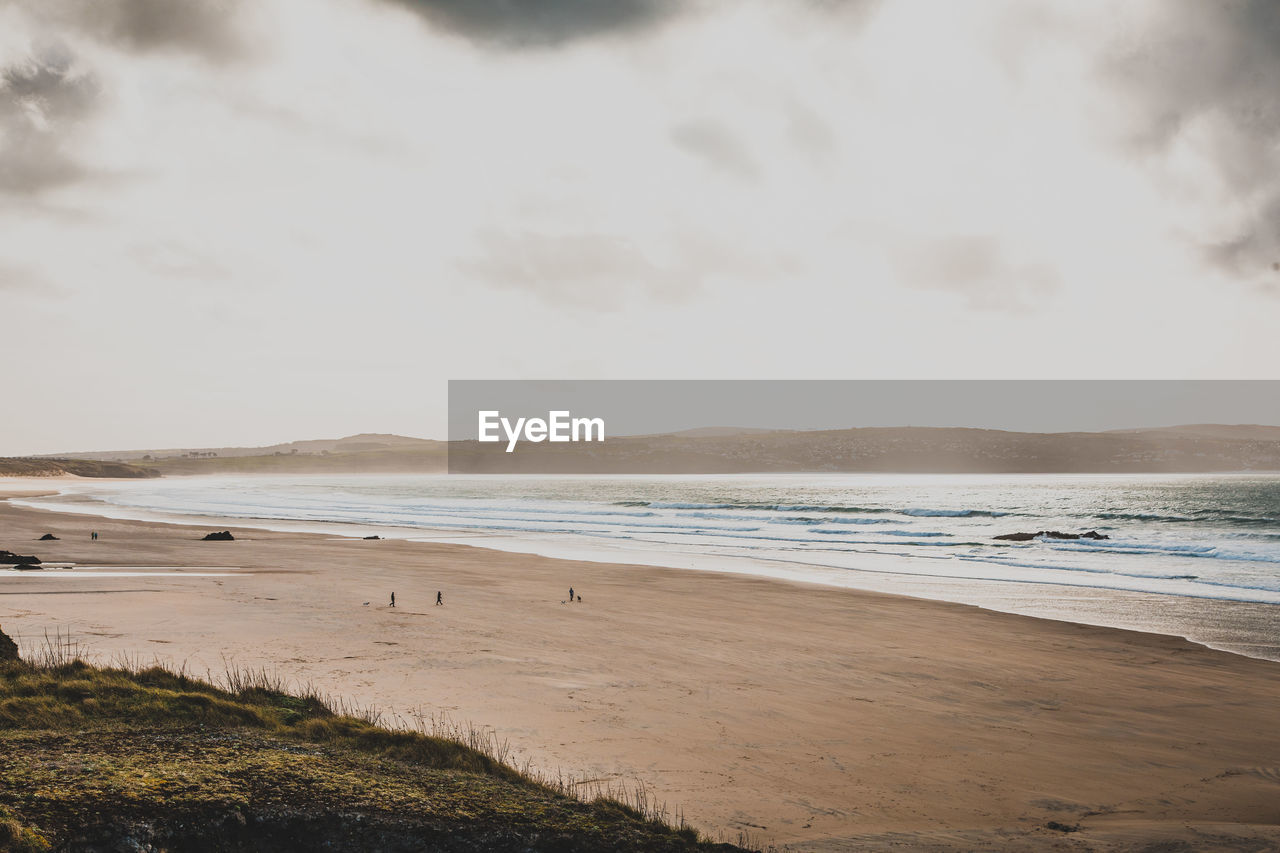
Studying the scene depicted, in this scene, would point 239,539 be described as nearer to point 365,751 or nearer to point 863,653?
point 863,653

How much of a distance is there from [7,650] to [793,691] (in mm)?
8939

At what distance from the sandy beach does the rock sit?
3.39 meters

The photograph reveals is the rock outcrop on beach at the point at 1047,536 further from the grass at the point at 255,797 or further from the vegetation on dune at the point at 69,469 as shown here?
the vegetation on dune at the point at 69,469

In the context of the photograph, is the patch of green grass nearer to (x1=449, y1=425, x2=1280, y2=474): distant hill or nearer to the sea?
the sea

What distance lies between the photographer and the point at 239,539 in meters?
32.2

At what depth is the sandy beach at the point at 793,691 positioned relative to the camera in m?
6.56

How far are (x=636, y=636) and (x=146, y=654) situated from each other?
790 cm

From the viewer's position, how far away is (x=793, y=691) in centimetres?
1048

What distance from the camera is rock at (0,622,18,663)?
6086 millimetres

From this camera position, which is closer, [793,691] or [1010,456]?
[793,691]

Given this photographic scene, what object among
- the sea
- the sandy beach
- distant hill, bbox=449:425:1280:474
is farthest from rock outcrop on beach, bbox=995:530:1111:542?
distant hill, bbox=449:425:1280:474

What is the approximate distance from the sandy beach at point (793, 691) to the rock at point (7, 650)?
339cm

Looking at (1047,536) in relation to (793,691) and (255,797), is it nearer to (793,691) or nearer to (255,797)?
(793,691)

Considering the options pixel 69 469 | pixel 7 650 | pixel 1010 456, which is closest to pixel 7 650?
pixel 7 650
